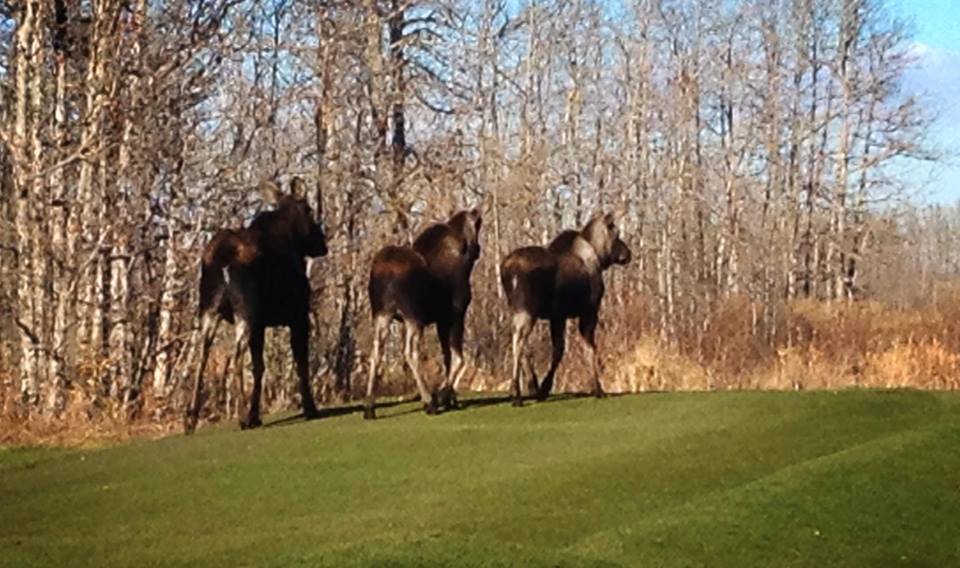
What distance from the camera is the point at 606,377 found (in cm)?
2322

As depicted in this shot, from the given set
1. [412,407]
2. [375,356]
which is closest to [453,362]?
[412,407]

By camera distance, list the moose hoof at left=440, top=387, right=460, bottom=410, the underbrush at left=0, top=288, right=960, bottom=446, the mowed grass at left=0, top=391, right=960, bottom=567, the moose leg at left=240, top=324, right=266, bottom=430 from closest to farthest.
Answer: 1. the mowed grass at left=0, top=391, right=960, bottom=567
2. the moose leg at left=240, top=324, right=266, bottom=430
3. the moose hoof at left=440, top=387, right=460, bottom=410
4. the underbrush at left=0, top=288, right=960, bottom=446

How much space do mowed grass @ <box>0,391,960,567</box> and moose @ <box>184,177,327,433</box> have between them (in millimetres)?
745

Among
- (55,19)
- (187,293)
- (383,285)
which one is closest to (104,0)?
(55,19)

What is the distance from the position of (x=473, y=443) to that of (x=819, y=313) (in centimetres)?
2524

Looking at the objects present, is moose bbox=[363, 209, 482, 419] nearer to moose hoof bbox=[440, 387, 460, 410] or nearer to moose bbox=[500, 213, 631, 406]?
moose hoof bbox=[440, 387, 460, 410]

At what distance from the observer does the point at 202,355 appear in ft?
51.5

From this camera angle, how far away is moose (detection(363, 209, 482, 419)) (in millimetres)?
16000

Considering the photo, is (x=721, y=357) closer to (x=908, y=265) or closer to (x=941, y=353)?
(x=941, y=353)

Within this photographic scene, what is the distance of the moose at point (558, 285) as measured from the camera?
1709cm

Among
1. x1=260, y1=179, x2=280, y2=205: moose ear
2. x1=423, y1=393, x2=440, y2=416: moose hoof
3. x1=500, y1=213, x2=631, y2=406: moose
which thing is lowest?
x1=423, y1=393, x2=440, y2=416: moose hoof

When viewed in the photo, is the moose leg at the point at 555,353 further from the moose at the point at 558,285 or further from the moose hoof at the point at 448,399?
the moose hoof at the point at 448,399

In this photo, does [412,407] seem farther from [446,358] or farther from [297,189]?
[297,189]

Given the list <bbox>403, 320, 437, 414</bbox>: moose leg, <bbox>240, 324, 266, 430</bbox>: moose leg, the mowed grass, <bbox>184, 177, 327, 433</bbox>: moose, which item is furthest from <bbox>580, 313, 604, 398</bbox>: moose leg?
<bbox>240, 324, 266, 430</bbox>: moose leg
